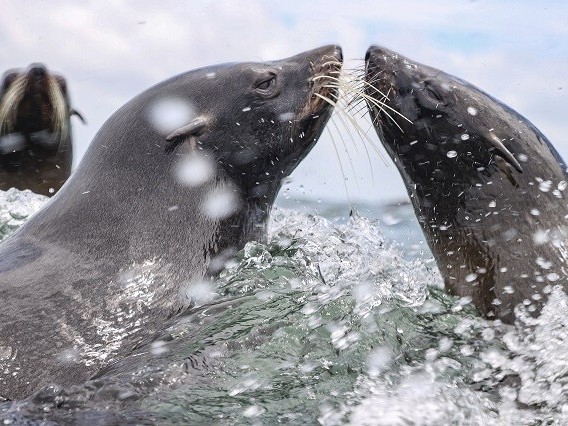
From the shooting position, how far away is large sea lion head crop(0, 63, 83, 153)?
9742 mm

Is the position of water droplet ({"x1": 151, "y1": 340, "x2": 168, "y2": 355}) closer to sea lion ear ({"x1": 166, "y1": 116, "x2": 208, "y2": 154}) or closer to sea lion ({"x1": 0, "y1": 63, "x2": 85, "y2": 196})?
sea lion ear ({"x1": 166, "y1": 116, "x2": 208, "y2": 154})

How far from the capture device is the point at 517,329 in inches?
223

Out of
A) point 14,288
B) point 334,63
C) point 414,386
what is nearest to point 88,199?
point 14,288

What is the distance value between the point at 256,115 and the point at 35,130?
15.3 ft

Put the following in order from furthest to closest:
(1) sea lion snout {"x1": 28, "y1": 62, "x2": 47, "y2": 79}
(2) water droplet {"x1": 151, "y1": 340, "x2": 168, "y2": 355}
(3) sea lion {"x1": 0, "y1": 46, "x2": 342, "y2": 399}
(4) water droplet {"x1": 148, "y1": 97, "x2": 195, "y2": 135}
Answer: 1. (1) sea lion snout {"x1": 28, "y1": 62, "x2": 47, "y2": 79}
2. (4) water droplet {"x1": 148, "y1": 97, "x2": 195, "y2": 135}
3. (3) sea lion {"x1": 0, "y1": 46, "x2": 342, "y2": 399}
4. (2) water droplet {"x1": 151, "y1": 340, "x2": 168, "y2": 355}

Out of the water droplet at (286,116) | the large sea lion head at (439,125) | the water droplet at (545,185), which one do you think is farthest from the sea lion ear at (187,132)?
the water droplet at (545,185)

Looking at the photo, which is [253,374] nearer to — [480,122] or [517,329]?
[517,329]

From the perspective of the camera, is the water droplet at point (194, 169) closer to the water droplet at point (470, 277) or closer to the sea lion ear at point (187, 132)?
the sea lion ear at point (187, 132)

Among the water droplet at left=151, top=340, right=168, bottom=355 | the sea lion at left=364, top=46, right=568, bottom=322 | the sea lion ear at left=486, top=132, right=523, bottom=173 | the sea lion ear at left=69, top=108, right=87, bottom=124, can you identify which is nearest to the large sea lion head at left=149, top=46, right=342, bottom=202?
the sea lion at left=364, top=46, right=568, bottom=322

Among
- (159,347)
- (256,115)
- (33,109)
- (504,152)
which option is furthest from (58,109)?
(159,347)

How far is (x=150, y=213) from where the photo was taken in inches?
225

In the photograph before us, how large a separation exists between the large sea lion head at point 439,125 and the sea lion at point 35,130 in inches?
177

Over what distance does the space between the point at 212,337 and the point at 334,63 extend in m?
1.93

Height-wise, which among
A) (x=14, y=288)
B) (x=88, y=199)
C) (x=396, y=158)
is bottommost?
(x=14, y=288)
